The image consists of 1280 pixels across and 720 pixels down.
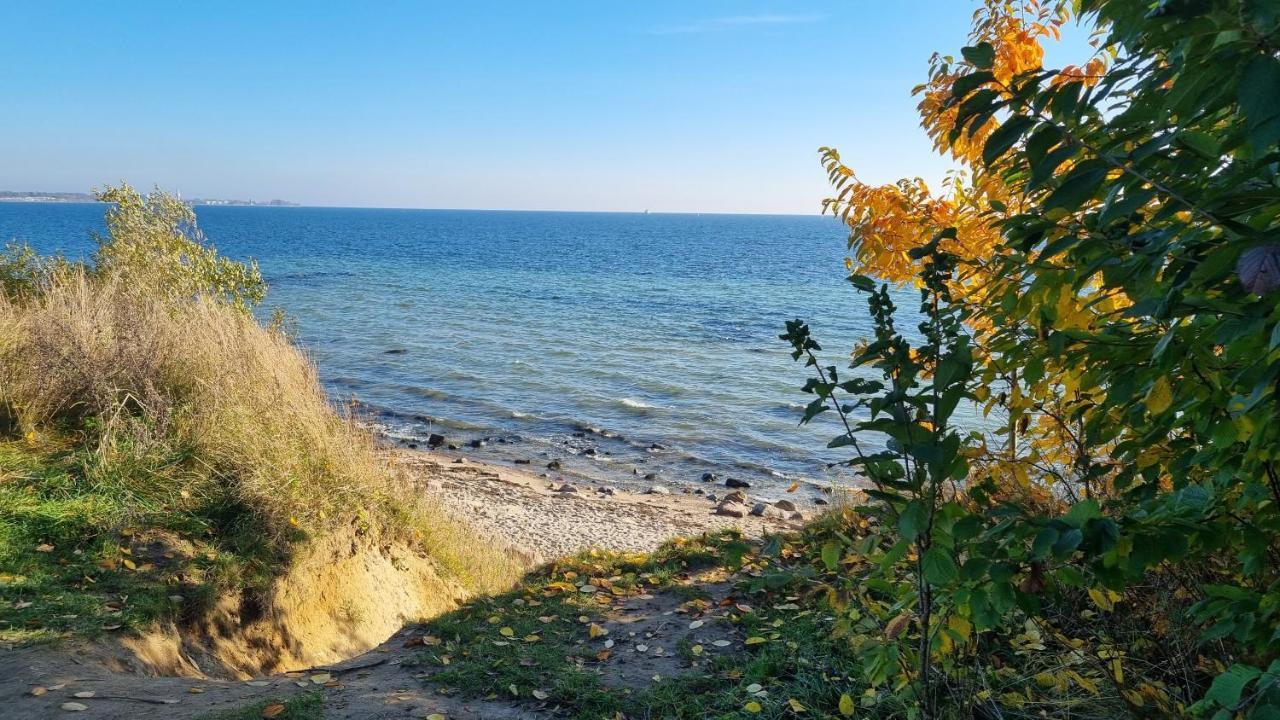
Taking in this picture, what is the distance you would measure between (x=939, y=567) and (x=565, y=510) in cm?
1136

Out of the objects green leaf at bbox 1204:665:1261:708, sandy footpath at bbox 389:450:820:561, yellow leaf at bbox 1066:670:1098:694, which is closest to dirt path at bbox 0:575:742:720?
yellow leaf at bbox 1066:670:1098:694

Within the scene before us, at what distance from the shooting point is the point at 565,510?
42.9 ft

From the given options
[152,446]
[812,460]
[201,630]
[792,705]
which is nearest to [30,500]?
[152,446]

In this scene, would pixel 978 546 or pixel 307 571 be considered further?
pixel 307 571

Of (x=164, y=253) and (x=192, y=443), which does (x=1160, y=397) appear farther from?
(x=164, y=253)

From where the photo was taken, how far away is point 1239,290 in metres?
1.57

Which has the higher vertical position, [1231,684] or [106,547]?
[1231,684]

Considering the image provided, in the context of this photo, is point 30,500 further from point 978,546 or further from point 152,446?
point 978,546

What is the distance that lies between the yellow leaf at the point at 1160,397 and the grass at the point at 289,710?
3.99 m

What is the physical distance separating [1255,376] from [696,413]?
61.2ft

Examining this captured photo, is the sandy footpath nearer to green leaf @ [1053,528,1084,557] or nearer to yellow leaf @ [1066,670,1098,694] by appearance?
yellow leaf @ [1066,670,1098,694]

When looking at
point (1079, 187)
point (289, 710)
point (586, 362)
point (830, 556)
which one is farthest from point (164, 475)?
point (586, 362)

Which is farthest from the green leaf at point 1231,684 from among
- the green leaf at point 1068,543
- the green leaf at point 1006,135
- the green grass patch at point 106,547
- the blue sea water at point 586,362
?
the blue sea water at point 586,362

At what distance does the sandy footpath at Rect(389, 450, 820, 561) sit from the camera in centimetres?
1112
